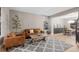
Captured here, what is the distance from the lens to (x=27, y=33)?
2385 mm

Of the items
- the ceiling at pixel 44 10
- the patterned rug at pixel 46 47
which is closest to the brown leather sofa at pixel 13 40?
the patterned rug at pixel 46 47

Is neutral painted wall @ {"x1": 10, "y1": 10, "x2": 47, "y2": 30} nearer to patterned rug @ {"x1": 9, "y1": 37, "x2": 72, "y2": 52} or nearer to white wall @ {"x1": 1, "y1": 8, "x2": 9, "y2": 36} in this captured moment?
white wall @ {"x1": 1, "y1": 8, "x2": 9, "y2": 36}

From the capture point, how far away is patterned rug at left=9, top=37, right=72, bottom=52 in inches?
93.4

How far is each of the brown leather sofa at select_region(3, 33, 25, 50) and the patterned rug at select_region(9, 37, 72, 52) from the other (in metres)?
0.10

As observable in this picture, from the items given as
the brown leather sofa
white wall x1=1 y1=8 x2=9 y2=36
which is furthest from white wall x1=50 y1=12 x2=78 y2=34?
white wall x1=1 y1=8 x2=9 y2=36

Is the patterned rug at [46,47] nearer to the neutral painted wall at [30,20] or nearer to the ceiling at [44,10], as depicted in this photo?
the neutral painted wall at [30,20]

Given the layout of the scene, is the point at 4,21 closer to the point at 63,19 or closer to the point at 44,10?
the point at 44,10

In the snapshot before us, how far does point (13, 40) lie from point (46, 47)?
2.76 ft

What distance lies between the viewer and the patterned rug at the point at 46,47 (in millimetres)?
2373

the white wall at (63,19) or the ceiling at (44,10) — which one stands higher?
the ceiling at (44,10)

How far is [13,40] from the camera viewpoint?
2.41m

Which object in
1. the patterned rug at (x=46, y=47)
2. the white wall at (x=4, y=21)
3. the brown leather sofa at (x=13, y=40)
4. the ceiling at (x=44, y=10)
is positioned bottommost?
the patterned rug at (x=46, y=47)
